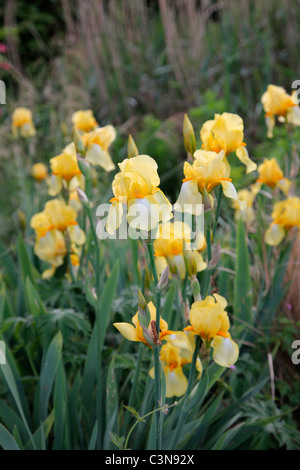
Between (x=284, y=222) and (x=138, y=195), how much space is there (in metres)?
0.91

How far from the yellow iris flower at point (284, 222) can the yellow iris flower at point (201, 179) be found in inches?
27.5

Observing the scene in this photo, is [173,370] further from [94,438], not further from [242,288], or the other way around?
[242,288]

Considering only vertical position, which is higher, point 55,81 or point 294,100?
point 55,81

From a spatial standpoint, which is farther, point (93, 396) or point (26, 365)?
point (26, 365)

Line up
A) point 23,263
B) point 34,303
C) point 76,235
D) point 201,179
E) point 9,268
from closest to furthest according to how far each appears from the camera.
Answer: point 201,179 < point 34,303 < point 76,235 < point 23,263 < point 9,268

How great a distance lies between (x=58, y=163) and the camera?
154 centimetres

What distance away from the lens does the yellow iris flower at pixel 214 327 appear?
93cm

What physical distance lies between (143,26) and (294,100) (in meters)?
3.29

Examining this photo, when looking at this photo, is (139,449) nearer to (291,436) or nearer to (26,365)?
(291,436)

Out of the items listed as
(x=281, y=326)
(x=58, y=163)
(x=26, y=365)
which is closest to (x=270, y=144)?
(x=281, y=326)

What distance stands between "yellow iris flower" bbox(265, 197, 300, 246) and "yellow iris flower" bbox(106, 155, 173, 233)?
86cm

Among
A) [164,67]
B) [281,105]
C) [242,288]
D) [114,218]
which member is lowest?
[242,288]

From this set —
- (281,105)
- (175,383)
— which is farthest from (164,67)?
(175,383)

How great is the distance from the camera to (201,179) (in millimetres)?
981
